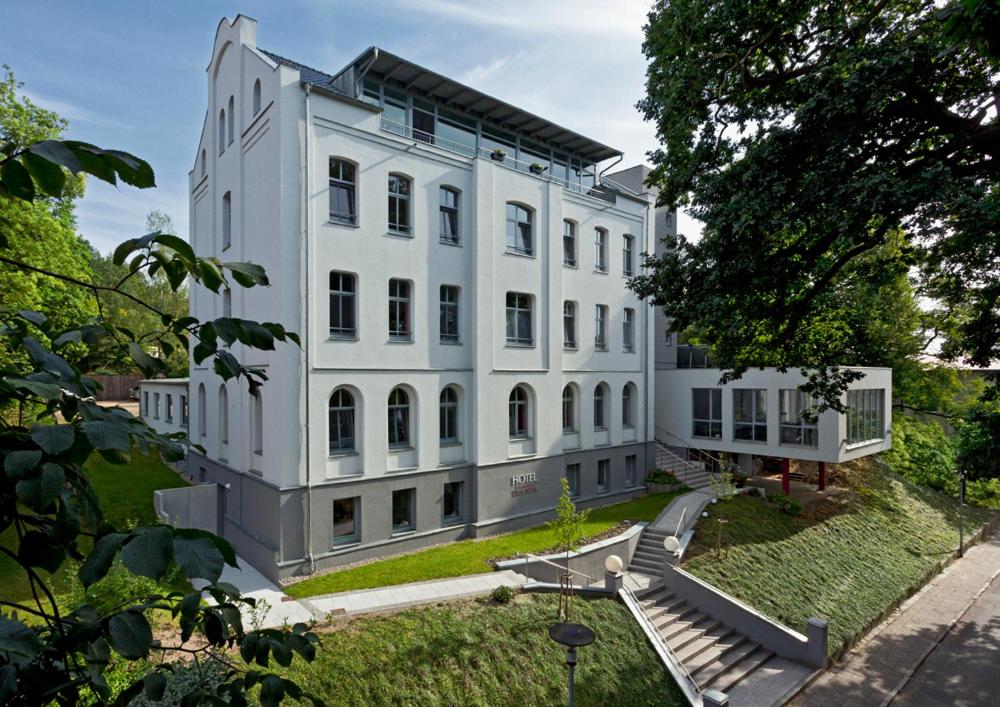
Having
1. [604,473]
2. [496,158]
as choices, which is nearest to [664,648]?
[604,473]

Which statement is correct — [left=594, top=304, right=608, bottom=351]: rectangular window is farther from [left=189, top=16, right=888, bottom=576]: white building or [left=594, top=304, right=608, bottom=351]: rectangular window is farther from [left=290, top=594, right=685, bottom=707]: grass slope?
[left=290, top=594, right=685, bottom=707]: grass slope

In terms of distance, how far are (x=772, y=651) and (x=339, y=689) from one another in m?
12.7

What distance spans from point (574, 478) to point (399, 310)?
11.5 metres

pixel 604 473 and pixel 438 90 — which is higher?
pixel 438 90

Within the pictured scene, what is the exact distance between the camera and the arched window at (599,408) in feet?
90.1

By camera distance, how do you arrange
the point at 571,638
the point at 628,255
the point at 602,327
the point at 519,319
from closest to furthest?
the point at 571,638 < the point at 519,319 < the point at 602,327 < the point at 628,255

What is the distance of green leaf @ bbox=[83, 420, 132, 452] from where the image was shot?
1.77 m

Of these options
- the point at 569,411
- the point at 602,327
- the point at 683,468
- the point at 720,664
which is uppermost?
the point at 602,327

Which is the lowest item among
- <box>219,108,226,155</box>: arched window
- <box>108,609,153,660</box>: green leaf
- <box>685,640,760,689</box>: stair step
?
<box>685,640,760,689</box>: stair step

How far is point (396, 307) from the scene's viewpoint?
2008 cm

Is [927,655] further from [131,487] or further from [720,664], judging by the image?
[131,487]

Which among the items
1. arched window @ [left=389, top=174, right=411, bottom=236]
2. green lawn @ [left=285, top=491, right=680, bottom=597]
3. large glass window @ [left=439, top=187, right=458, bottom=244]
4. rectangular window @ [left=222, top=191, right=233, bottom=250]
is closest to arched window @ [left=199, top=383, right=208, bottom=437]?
rectangular window @ [left=222, top=191, right=233, bottom=250]

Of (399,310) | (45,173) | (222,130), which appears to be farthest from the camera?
(222,130)

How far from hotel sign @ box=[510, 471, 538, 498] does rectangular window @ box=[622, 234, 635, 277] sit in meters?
11.6
